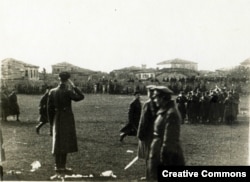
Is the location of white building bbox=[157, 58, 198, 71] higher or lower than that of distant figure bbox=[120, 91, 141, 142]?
higher

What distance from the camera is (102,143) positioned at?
5480mm

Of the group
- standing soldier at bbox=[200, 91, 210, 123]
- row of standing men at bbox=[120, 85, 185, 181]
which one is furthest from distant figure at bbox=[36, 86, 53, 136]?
standing soldier at bbox=[200, 91, 210, 123]

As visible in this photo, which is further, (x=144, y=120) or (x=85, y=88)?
(x=85, y=88)

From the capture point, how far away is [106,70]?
5.53 meters

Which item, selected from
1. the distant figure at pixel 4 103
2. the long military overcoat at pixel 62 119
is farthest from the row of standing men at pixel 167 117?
the distant figure at pixel 4 103

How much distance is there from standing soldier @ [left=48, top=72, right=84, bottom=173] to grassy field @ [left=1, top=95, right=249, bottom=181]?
0.33ft

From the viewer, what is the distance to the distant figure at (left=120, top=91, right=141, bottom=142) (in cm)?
533

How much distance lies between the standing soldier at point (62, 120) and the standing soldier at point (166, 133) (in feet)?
3.09

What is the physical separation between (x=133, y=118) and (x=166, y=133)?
651 millimetres

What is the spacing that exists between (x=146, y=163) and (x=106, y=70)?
115 centimetres

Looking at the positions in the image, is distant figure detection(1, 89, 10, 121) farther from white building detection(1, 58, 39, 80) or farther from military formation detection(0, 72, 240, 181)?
white building detection(1, 58, 39, 80)

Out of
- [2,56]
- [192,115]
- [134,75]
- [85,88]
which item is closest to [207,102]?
[192,115]

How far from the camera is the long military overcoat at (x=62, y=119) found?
5.30m

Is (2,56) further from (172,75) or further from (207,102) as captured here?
(207,102)
